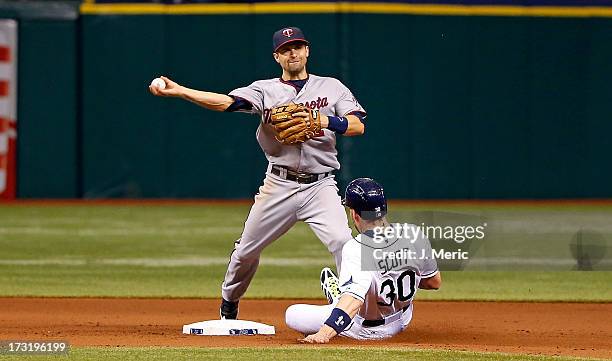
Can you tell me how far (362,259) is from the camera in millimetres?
7117

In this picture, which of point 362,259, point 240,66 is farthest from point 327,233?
point 240,66

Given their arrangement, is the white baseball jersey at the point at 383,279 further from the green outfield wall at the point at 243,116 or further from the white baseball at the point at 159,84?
the green outfield wall at the point at 243,116

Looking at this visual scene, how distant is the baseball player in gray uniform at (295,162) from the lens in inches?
314

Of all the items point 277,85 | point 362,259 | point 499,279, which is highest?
point 277,85

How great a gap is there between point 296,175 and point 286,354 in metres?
1.55

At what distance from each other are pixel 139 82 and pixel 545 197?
6529 mm

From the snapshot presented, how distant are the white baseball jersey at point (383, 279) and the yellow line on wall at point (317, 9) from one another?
1213 centimetres

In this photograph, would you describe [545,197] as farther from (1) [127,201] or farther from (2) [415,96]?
(1) [127,201]

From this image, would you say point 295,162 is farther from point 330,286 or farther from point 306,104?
point 330,286

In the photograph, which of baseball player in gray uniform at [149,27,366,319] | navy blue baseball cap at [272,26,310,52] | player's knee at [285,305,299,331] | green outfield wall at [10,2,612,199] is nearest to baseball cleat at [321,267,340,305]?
baseball player in gray uniform at [149,27,366,319]

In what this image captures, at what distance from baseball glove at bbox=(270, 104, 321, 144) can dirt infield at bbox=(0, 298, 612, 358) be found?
124 centimetres

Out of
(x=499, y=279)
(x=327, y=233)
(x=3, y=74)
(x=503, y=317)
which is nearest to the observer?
(x=327, y=233)

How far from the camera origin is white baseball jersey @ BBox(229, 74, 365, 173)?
802 cm

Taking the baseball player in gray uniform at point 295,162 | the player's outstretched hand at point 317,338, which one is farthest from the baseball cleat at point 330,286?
the player's outstretched hand at point 317,338
